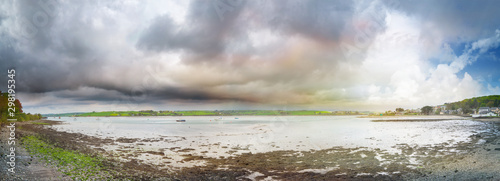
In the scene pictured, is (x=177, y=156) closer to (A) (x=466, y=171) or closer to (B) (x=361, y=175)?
(B) (x=361, y=175)

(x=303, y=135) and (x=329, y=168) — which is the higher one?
(x=329, y=168)

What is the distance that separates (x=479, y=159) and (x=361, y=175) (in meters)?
11.4

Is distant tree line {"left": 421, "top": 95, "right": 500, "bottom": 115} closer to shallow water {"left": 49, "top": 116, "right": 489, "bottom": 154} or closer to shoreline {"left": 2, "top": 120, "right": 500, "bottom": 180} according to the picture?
shallow water {"left": 49, "top": 116, "right": 489, "bottom": 154}

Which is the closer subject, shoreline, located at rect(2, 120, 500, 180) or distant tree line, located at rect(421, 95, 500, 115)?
shoreline, located at rect(2, 120, 500, 180)

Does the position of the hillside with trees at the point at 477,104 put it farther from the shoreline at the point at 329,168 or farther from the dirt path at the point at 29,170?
the dirt path at the point at 29,170

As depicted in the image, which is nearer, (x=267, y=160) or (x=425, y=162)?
(x=425, y=162)

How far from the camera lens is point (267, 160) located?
21.9m

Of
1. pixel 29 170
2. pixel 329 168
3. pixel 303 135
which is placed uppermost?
pixel 29 170

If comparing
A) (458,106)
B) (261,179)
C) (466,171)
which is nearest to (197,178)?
(261,179)

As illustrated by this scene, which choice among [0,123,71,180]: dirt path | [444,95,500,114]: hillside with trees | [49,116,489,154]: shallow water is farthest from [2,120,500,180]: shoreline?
[444,95,500,114]: hillside with trees

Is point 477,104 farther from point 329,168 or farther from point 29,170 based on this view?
point 29,170

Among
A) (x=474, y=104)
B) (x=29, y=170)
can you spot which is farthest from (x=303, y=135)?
(x=474, y=104)

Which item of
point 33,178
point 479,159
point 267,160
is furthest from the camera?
point 267,160

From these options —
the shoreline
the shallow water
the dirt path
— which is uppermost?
the dirt path
